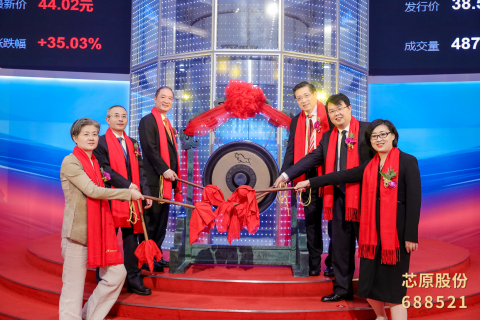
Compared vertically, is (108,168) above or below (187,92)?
below

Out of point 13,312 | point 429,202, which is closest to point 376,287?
point 13,312

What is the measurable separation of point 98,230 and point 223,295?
130 centimetres

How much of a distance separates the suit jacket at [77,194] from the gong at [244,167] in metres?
1.54

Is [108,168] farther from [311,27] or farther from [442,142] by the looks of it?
[442,142]

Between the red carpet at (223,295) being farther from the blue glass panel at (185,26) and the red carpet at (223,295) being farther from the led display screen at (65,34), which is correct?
the led display screen at (65,34)

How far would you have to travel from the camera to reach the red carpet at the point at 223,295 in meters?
2.99

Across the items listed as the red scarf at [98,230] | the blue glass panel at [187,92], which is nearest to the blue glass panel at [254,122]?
the blue glass panel at [187,92]

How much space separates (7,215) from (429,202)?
6.58m

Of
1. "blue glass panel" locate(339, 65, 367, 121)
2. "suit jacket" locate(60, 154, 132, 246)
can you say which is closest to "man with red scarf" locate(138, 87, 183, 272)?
"suit jacket" locate(60, 154, 132, 246)

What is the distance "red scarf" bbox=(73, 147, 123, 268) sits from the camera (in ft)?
8.44

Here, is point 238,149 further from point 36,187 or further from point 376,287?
point 36,187

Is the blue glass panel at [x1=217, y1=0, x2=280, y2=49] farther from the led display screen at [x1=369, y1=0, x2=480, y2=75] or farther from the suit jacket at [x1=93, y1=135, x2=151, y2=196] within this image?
the suit jacket at [x1=93, y1=135, x2=151, y2=196]

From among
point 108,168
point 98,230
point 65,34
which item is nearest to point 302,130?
point 108,168

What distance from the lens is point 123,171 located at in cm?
319
